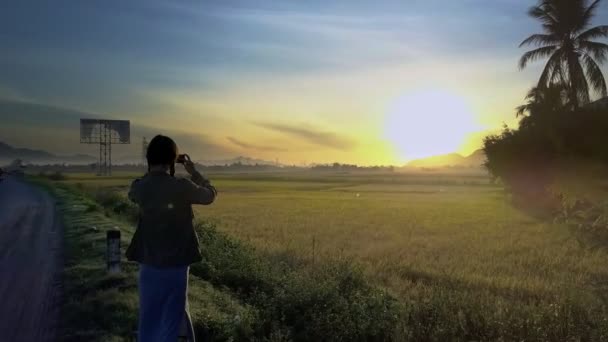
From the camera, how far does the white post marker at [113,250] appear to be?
8.46 meters

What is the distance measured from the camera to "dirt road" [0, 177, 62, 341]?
5.98m

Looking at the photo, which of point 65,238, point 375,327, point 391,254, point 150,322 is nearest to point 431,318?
point 375,327

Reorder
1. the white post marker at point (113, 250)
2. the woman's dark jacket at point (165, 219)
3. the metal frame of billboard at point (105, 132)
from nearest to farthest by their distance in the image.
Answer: the woman's dark jacket at point (165, 219) < the white post marker at point (113, 250) < the metal frame of billboard at point (105, 132)

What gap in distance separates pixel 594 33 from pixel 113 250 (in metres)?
31.0

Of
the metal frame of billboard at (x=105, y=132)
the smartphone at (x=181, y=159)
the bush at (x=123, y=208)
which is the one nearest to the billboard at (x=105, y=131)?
the metal frame of billboard at (x=105, y=132)

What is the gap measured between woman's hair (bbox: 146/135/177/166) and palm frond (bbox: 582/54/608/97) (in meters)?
29.0

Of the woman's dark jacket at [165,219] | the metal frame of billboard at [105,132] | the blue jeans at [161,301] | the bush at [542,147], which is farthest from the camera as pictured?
the metal frame of billboard at [105,132]

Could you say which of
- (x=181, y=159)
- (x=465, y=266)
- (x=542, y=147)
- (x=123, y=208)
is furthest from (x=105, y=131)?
(x=181, y=159)

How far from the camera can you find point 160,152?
402 centimetres

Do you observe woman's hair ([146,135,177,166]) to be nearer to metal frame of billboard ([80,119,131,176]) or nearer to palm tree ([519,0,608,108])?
palm tree ([519,0,608,108])

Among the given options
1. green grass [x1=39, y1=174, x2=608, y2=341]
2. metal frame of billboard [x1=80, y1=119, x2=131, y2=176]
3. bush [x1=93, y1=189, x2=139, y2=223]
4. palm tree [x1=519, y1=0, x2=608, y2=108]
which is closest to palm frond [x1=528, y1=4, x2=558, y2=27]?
palm tree [x1=519, y1=0, x2=608, y2=108]

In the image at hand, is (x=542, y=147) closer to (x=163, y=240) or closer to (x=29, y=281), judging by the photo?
(x=29, y=281)

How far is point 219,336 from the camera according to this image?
5.92m

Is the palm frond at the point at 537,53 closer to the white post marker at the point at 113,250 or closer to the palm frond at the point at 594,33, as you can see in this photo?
the palm frond at the point at 594,33
